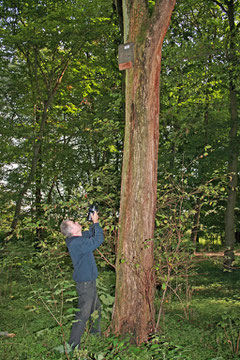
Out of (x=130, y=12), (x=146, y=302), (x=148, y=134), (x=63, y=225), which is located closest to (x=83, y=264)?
(x=63, y=225)

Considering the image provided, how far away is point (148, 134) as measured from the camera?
431cm

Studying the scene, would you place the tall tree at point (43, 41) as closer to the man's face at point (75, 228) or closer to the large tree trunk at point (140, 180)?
the man's face at point (75, 228)

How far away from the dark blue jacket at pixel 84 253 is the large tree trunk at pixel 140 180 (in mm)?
392

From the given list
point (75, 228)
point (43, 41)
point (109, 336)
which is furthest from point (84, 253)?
point (43, 41)

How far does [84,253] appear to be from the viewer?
4164 mm

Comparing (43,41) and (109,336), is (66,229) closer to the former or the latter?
(109,336)

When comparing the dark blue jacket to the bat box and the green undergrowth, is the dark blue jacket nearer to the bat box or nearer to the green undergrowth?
the green undergrowth

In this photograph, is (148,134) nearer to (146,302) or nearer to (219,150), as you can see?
(146,302)

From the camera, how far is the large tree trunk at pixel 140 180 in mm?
4168

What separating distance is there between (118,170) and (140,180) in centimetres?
597


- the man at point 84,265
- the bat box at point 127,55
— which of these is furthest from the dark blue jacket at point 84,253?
the bat box at point 127,55

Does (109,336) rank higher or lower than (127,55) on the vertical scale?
lower

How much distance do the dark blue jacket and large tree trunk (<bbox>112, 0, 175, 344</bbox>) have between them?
39 cm

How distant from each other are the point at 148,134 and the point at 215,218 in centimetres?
1794
